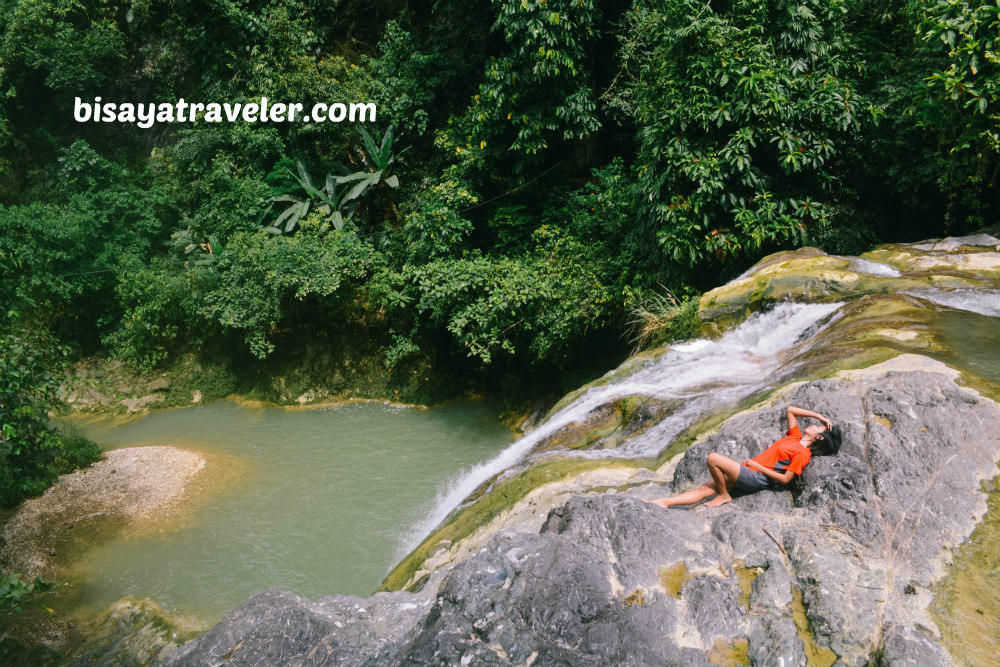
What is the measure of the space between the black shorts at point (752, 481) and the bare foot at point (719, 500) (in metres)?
0.10

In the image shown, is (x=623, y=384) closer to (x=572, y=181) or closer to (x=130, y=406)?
(x=572, y=181)

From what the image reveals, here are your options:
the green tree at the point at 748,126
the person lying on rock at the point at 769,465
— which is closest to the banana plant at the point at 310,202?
the green tree at the point at 748,126

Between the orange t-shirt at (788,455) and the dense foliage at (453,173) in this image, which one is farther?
the dense foliage at (453,173)

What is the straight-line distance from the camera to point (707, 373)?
6246 millimetres

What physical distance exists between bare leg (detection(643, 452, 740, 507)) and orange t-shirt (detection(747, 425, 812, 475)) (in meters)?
0.18

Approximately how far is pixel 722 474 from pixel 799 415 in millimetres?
643

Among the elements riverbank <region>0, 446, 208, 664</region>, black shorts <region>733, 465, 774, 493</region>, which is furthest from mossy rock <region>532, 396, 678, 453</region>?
riverbank <region>0, 446, 208, 664</region>

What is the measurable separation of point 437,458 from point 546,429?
398cm

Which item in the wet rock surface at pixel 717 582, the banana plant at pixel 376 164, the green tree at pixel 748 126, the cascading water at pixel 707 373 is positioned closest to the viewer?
the wet rock surface at pixel 717 582

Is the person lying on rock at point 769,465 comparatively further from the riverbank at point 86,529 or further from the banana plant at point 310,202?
the banana plant at point 310,202

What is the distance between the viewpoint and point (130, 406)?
13.1m

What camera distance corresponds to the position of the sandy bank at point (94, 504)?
7973mm

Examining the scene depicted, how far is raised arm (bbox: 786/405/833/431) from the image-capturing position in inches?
151

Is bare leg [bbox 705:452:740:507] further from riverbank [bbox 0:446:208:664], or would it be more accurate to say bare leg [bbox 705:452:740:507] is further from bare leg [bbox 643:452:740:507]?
riverbank [bbox 0:446:208:664]
